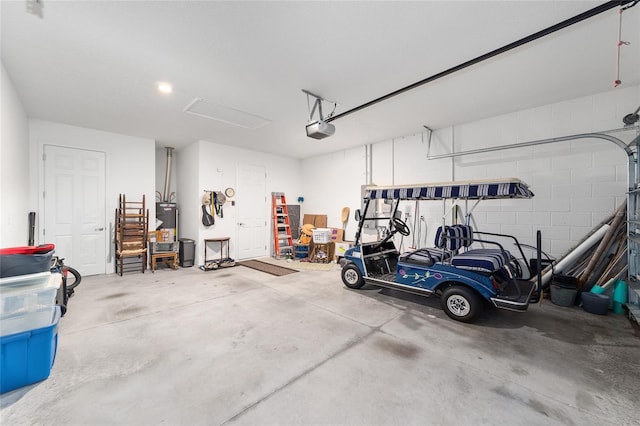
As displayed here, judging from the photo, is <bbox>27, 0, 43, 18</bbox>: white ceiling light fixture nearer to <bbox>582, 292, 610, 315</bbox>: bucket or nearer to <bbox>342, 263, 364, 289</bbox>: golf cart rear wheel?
<bbox>342, 263, 364, 289</bbox>: golf cart rear wheel

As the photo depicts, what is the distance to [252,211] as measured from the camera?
24.0ft

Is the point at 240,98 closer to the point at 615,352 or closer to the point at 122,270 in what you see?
the point at 122,270

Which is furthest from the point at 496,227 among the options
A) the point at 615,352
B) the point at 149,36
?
the point at 149,36

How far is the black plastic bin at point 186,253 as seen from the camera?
6.19m

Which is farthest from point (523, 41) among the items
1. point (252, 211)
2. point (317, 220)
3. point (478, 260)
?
point (252, 211)

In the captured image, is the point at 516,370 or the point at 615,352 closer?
the point at 516,370

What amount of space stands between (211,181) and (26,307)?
15.5 ft

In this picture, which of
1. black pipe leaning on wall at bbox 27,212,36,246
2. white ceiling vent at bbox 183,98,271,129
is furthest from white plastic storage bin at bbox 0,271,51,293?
black pipe leaning on wall at bbox 27,212,36,246

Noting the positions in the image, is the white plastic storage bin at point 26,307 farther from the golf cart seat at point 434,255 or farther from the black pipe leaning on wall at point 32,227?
the golf cart seat at point 434,255

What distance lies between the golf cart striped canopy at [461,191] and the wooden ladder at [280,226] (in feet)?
12.8

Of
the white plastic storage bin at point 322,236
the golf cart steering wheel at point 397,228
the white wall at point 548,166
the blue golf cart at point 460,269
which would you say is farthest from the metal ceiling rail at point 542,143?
the white plastic storage bin at point 322,236

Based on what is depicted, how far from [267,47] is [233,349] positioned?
305 centimetres

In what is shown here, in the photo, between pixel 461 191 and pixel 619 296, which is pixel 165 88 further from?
pixel 619 296

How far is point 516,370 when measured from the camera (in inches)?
88.0
